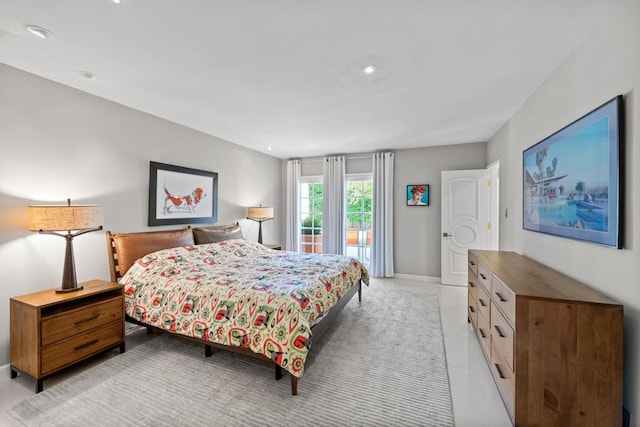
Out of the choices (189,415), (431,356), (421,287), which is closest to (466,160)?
(421,287)

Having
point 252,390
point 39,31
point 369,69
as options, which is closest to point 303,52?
point 369,69

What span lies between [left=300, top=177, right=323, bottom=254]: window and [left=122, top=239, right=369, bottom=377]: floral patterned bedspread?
2.51 meters

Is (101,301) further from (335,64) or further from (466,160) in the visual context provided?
(466,160)

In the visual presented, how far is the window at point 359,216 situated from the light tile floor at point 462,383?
2432 mm

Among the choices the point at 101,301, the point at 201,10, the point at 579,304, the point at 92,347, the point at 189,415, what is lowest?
the point at 189,415

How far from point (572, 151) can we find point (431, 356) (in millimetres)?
2001

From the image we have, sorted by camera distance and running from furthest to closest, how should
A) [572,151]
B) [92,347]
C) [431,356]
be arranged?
[431,356] < [92,347] < [572,151]

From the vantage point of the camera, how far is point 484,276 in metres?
2.46

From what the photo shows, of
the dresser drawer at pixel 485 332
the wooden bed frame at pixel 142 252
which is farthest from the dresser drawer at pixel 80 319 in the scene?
the dresser drawer at pixel 485 332

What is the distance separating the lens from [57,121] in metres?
2.53

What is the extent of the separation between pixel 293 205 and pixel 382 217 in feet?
6.46

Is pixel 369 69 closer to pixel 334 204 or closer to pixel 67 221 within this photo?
pixel 67 221

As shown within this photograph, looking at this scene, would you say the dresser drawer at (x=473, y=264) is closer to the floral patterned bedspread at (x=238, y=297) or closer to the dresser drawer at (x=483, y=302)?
the dresser drawer at (x=483, y=302)

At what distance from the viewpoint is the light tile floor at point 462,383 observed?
1784 mm
